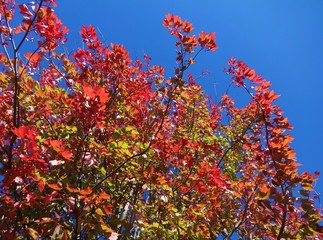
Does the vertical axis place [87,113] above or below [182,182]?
below

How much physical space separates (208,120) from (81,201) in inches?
181

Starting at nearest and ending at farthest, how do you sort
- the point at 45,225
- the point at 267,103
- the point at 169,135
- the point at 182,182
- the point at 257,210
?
the point at 45,225, the point at 267,103, the point at 182,182, the point at 257,210, the point at 169,135

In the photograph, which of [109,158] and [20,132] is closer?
[20,132]

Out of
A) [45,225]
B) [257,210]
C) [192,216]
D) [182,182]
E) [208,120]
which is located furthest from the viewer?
[208,120]

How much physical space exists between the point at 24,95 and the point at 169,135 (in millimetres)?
2788

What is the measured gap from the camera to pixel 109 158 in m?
3.80

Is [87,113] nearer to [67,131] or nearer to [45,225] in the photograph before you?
[67,131]

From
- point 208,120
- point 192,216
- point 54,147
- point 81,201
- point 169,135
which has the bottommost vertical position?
point 81,201

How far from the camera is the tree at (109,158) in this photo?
2586 mm

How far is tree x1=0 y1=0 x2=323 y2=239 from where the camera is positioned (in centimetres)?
259

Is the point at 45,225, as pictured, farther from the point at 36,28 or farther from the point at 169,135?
the point at 169,135

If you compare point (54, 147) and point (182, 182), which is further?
point (182, 182)

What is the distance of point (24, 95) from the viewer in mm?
3365

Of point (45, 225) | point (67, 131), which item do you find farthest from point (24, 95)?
point (45, 225)
